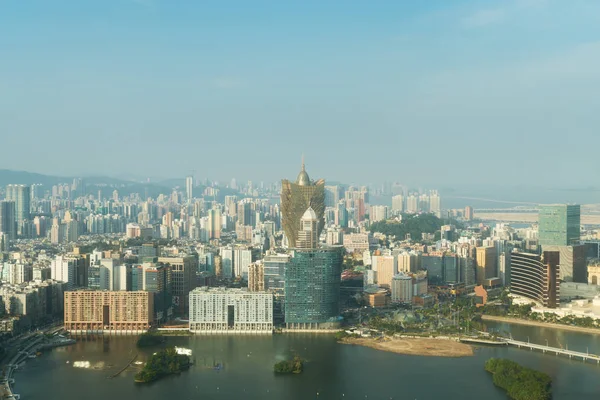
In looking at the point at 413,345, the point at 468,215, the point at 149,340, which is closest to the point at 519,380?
the point at 413,345

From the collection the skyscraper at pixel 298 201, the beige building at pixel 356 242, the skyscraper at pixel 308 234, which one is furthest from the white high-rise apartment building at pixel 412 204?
the skyscraper at pixel 308 234

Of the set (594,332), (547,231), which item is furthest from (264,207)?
(594,332)

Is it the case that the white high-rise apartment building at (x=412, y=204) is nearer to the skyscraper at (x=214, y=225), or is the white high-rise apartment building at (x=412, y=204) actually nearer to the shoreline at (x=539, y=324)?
the skyscraper at (x=214, y=225)

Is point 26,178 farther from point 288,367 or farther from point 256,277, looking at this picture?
point 288,367

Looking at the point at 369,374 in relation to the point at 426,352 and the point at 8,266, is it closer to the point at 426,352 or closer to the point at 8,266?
the point at 426,352

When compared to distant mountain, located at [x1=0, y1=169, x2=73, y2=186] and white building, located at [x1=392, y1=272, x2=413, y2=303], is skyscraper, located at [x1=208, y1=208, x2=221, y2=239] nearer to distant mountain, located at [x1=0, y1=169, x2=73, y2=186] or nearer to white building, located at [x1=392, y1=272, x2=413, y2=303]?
white building, located at [x1=392, y1=272, x2=413, y2=303]
